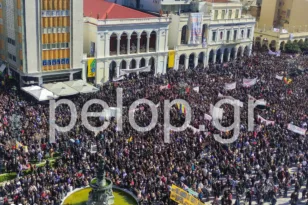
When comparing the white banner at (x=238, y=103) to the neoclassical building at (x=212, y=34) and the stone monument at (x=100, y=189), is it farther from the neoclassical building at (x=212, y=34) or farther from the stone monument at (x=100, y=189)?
the stone monument at (x=100, y=189)

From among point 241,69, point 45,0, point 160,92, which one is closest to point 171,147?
point 160,92

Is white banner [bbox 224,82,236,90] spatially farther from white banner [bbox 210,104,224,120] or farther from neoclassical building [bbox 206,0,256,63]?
neoclassical building [bbox 206,0,256,63]

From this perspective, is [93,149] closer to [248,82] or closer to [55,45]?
[55,45]

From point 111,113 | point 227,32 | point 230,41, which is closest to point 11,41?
point 111,113

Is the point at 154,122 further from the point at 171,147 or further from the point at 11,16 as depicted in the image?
the point at 11,16

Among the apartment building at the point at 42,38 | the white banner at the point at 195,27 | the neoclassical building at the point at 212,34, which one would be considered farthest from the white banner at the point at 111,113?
the white banner at the point at 195,27

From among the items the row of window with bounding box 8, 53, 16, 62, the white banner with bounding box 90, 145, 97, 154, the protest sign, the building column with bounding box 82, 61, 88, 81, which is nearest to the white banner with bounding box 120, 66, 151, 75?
the building column with bounding box 82, 61, 88, 81
